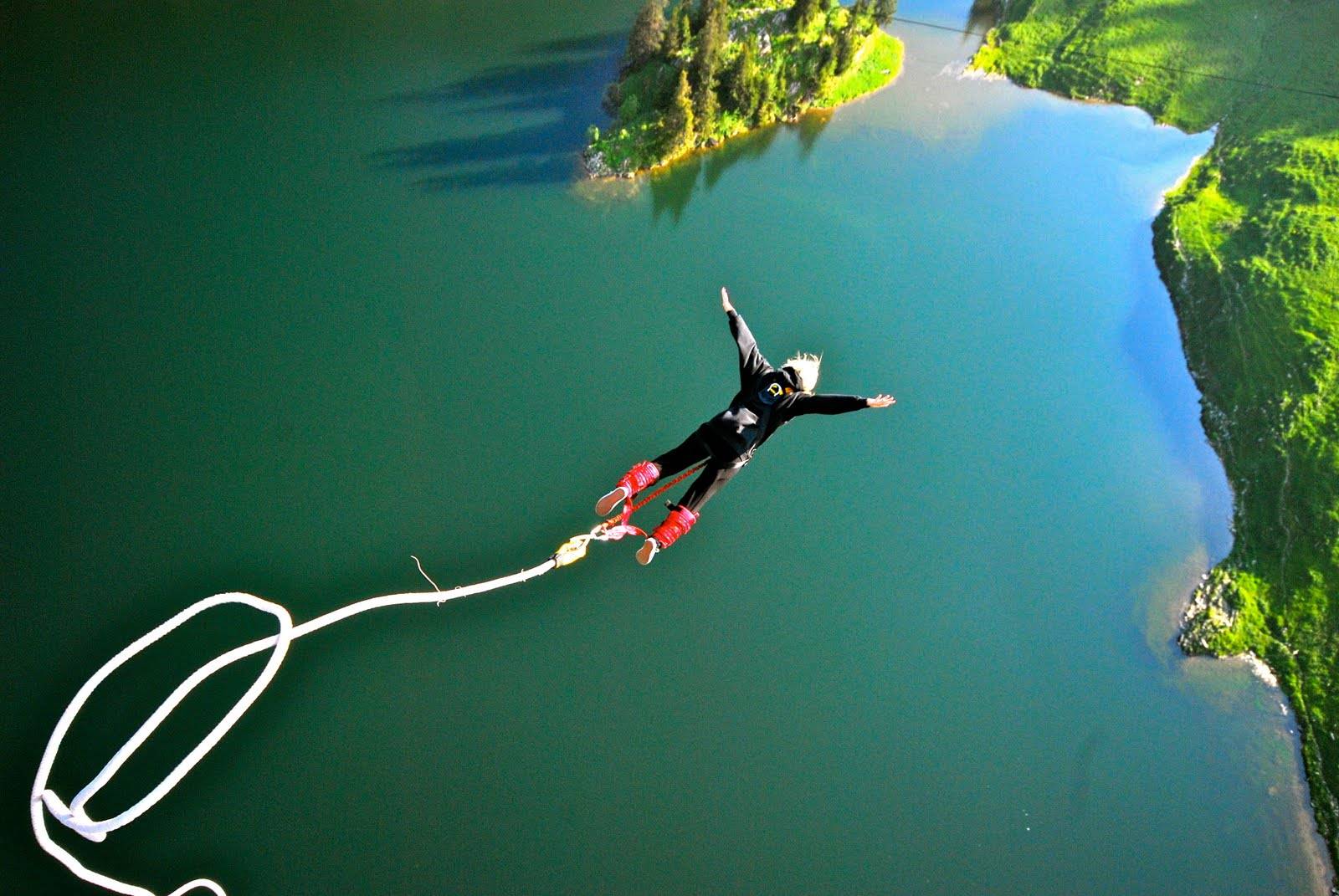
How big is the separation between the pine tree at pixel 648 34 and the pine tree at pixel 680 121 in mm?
721

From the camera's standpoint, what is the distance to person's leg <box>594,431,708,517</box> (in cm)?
470

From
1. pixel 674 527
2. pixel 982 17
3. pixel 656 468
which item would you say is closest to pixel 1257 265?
pixel 982 17

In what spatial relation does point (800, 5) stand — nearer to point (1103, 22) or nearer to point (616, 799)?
point (1103, 22)

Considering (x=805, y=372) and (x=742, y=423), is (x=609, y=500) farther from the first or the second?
(x=805, y=372)

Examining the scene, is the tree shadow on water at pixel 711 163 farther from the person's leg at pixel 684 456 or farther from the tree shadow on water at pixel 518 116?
the person's leg at pixel 684 456

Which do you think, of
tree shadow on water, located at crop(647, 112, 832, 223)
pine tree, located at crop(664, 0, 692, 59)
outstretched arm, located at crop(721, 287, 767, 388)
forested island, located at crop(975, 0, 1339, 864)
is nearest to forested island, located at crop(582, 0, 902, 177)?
pine tree, located at crop(664, 0, 692, 59)

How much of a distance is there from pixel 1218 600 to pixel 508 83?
9176 millimetres

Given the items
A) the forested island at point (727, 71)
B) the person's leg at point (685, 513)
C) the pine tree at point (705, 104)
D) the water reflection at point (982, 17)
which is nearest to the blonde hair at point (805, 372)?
the person's leg at point (685, 513)

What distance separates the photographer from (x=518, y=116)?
874 centimetres

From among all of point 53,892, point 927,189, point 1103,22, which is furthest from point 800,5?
point 53,892

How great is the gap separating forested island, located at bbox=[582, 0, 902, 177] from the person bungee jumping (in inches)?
176

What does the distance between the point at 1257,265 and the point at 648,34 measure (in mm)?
7520

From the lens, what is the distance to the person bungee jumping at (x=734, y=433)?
15.3ft

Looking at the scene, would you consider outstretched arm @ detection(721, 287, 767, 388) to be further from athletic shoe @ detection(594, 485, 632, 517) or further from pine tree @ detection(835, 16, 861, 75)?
pine tree @ detection(835, 16, 861, 75)
